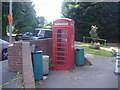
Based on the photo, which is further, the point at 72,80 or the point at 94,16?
the point at 94,16

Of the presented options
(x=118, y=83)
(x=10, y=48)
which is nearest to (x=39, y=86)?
(x=10, y=48)

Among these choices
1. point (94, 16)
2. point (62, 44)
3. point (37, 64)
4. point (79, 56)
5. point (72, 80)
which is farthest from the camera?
point (94, 16)

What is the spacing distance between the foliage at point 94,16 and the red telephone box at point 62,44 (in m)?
20.2

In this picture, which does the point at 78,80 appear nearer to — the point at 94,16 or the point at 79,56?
the point at 79,56

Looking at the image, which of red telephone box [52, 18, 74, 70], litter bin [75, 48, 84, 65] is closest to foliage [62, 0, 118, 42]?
litter bin [75, 48, 84, 65]

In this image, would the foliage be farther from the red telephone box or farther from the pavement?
the pavement

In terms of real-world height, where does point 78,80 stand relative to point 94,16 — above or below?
below

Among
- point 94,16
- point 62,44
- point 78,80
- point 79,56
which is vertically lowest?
point 78,80

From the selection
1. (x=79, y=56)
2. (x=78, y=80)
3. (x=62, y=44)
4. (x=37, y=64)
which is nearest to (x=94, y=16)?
(x=79, y=56)

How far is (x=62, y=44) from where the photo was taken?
768 centimetres

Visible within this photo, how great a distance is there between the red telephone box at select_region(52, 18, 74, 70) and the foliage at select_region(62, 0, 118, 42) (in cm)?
2022

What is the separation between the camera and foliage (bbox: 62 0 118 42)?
1080 inches

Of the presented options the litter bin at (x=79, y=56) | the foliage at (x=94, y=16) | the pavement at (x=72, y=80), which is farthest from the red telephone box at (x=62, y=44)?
the foliage at (x=94, y=16)

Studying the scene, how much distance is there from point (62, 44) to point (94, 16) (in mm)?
21253
